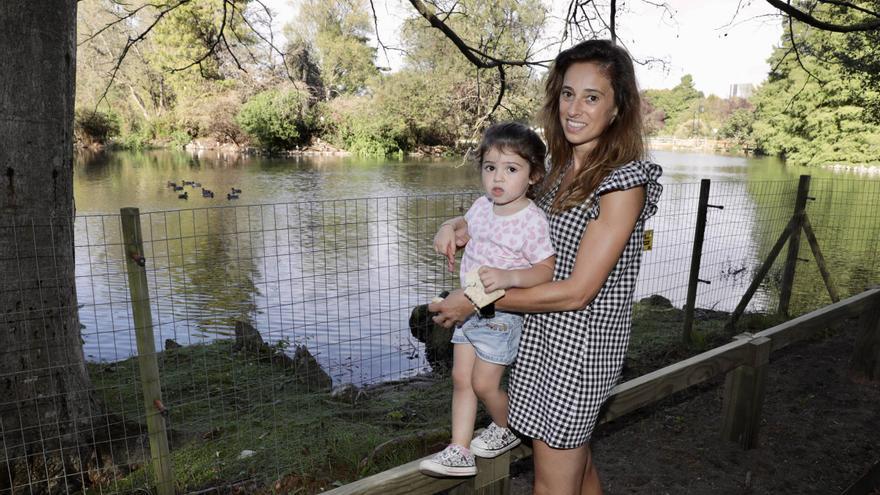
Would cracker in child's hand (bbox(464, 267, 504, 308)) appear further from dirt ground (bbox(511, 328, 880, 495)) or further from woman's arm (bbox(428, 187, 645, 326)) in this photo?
dirt ground (bbox(511, 328, 880, 495))

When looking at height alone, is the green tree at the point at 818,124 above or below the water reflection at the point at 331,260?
above

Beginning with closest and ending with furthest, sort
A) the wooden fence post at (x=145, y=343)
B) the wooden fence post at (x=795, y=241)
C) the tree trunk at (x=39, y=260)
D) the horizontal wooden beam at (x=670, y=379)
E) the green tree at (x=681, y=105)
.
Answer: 1. the horizontal wooden beam at (x=670, y=379)
2. the wooden fence post at (x=145, y=343)
3. the tree trunk at (x=39, y=260)
4. the wooden fence post at (x=795, y=241)
5. the green tree at (x=681, y=105)

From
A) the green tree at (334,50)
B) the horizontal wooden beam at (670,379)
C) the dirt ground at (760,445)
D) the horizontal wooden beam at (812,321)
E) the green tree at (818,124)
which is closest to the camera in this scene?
the horizontal wooden beam at (670,379)

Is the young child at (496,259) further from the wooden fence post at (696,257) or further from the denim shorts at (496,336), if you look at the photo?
the wooden fence post at (696,257)

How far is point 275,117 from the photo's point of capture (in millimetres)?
34906

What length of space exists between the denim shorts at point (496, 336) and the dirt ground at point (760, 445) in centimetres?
170

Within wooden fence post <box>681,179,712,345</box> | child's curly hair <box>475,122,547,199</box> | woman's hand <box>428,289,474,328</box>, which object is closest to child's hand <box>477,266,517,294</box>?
woman's hand <box>428,289,474,328</box>

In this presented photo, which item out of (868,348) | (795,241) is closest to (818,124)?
(795,241)

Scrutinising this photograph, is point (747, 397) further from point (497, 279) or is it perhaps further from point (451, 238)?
point (497, 279)

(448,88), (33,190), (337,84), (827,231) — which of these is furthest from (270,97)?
Answer: (33,190)

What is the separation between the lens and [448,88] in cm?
2922

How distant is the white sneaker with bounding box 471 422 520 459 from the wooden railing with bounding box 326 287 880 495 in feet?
0.19

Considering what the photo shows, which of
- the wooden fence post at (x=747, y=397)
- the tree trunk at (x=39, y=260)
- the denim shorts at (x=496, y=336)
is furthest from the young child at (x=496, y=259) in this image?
the tree trunk at (x=39, y=260)

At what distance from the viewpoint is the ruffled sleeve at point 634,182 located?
53.6 inches
